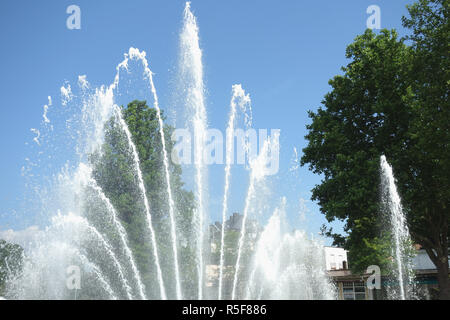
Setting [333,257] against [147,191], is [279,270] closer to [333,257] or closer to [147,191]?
[147,191]

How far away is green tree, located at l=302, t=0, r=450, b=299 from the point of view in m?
18.5

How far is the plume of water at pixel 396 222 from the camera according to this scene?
2006cm

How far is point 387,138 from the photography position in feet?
72.8

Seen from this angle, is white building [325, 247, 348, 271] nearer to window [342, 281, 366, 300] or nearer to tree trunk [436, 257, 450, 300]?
window [342, 281, 366, 300]

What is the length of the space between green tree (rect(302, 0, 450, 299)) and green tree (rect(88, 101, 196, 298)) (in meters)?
12.6

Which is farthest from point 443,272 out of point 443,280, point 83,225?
point 83,225

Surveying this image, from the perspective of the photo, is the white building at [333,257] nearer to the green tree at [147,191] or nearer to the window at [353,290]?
the window at [353,290]

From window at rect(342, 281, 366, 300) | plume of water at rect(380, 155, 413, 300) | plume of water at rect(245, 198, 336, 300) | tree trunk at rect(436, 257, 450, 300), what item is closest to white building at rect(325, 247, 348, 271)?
window at rect(342, 281, 366, 300)

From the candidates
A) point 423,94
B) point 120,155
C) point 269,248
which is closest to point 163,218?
point 120,155

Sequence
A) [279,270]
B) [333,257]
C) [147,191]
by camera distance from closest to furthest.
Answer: [279,270] → [147,191] → [333,257]

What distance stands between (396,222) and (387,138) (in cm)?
466
